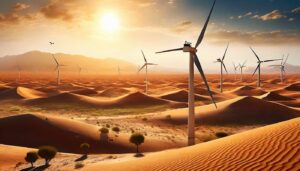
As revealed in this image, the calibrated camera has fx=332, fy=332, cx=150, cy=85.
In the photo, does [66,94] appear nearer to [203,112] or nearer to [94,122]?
[94,122]

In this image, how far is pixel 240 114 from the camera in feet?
203

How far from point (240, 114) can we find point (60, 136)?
34.6 m

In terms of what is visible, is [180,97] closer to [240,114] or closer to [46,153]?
[240,114]

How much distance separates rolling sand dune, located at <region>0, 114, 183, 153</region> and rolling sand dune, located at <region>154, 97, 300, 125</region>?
673 inches

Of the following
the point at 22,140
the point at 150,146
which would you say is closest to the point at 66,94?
the point at 22,140

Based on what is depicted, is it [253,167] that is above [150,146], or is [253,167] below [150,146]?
above

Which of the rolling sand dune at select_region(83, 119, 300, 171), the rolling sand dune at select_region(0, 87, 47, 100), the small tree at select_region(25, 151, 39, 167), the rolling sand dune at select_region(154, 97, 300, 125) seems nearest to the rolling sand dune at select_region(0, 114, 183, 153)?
the small tree at select_region(25, 151, 39, 167)

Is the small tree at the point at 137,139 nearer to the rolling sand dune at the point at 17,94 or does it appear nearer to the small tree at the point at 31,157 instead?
the small tree at the point at 31,157

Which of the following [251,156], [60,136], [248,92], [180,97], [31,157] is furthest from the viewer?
[248,92]

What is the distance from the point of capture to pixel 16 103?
8494 centimetres

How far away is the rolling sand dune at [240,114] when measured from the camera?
58.3 metres

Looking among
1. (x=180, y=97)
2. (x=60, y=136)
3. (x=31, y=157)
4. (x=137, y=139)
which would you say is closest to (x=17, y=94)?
(x=180, y=97)

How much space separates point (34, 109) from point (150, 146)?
4559 cm

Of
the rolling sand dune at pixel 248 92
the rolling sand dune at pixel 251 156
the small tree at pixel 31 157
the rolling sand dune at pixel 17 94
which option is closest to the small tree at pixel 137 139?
the small tree at pixel 31 157
